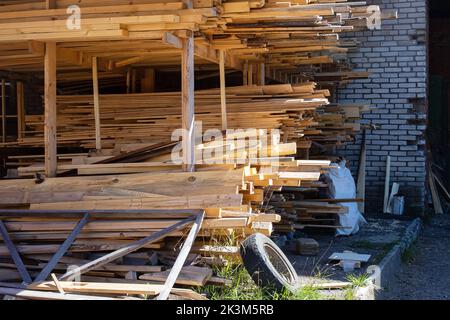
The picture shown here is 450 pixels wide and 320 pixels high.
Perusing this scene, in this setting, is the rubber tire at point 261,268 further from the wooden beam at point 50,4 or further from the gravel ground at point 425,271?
the wooden beam at point 50,4

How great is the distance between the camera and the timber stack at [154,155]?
21.8ft

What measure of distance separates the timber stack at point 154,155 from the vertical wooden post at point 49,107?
0.02m

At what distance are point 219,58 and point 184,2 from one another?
4.77 feet

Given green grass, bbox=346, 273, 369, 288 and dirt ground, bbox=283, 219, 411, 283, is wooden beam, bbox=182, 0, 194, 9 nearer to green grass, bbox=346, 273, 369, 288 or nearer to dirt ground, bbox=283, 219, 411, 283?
dirt ground, bbox=283, 219, 411, 283

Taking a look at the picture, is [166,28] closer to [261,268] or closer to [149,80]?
[261,268]

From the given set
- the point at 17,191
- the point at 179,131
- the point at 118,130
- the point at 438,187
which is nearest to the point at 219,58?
the point at 179,131

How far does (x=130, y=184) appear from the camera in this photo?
7.14 meters

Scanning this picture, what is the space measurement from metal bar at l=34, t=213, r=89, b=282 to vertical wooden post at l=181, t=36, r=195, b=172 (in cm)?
116

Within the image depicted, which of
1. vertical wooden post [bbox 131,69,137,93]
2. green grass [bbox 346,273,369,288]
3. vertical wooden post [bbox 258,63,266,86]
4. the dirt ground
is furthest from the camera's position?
vertical wooden post [bbox 131,69,137,93]

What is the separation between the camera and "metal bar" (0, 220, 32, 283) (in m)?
6.08

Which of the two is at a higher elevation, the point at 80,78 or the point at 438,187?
the point at 80,78

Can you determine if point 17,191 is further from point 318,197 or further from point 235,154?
point 318,197

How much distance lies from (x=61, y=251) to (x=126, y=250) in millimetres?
588

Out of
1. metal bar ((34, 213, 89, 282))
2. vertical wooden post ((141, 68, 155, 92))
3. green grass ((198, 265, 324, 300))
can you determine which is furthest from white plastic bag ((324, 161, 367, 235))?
metal bar ((34, 213, 89, 282))
